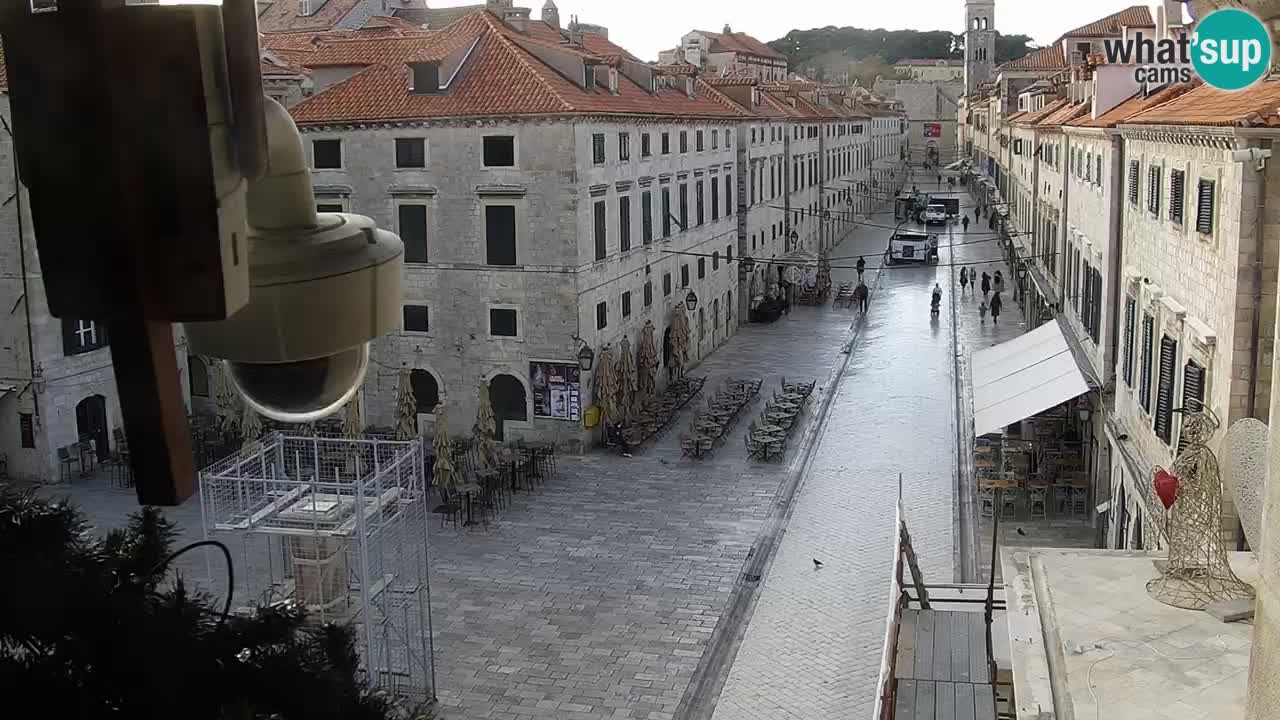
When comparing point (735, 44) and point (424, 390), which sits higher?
point (735, 44)

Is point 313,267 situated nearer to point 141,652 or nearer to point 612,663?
Answer: point 141,652

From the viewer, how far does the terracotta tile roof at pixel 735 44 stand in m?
77.9

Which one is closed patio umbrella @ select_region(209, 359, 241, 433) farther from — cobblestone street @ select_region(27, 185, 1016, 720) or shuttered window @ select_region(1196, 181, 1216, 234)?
shuttered window @ select_region(1196, 181, 1216, 234)

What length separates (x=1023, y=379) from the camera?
854 inches

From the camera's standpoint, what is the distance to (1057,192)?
29016mm

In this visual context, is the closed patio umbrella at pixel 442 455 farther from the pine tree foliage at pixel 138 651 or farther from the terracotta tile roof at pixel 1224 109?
the pine tree foliage at pixel 138 651

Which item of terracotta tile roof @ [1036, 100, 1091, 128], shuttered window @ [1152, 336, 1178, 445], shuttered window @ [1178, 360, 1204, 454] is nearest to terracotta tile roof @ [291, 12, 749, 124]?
terracotta tile roof @ [1036, 100, 1091, 128]

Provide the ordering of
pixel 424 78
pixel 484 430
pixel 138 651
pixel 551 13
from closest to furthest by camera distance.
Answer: pixel 138 651 → pixel 484 430 → pixel 424 78 → pixel 551 13

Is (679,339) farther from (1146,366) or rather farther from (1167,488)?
(1167,488)

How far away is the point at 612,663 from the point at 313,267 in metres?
14.0

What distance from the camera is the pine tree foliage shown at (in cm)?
209

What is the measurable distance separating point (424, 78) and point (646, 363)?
28.2ft

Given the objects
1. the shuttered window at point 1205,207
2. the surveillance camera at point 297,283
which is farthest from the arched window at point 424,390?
the surveillance camera at point 297,283

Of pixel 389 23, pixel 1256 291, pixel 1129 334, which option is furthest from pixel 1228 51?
pixel 389 23
